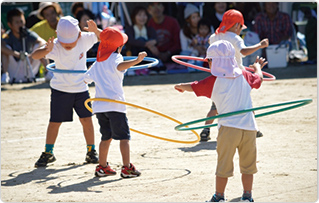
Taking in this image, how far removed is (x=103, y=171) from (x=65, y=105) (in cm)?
106

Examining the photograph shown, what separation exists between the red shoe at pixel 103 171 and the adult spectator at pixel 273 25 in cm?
931

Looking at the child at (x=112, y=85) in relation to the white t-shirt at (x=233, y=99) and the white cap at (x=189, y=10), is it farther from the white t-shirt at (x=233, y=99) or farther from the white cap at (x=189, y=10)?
the white cap at (x=189, y=10)

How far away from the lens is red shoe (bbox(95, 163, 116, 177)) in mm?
6227

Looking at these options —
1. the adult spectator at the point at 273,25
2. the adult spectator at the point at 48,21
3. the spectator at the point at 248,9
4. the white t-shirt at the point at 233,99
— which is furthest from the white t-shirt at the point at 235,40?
the spectator at the point at 248,9

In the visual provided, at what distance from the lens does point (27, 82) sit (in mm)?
13836

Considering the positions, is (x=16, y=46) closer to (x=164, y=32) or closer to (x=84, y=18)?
(x=84, y=18)

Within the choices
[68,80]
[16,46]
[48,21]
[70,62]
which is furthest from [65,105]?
[48,21]

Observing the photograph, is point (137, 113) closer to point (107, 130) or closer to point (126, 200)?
point (107, 130)

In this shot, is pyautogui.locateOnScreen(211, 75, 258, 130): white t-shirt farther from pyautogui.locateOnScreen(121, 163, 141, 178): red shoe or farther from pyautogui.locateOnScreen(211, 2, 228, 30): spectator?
pyautogui.locateOnScreen(211, 2, 228, 30): spectator

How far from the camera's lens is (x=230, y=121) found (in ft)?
16.3

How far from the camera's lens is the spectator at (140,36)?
1407cm

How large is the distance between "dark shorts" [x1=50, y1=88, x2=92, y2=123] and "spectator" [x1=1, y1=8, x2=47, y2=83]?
6809 mm

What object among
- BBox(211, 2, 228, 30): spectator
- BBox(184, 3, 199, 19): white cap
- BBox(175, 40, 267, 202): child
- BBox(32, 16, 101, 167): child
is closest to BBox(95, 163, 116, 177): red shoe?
BBox(32, 16, 101, 167): child

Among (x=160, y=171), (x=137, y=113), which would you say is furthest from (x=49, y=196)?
(x=137, y=113)
